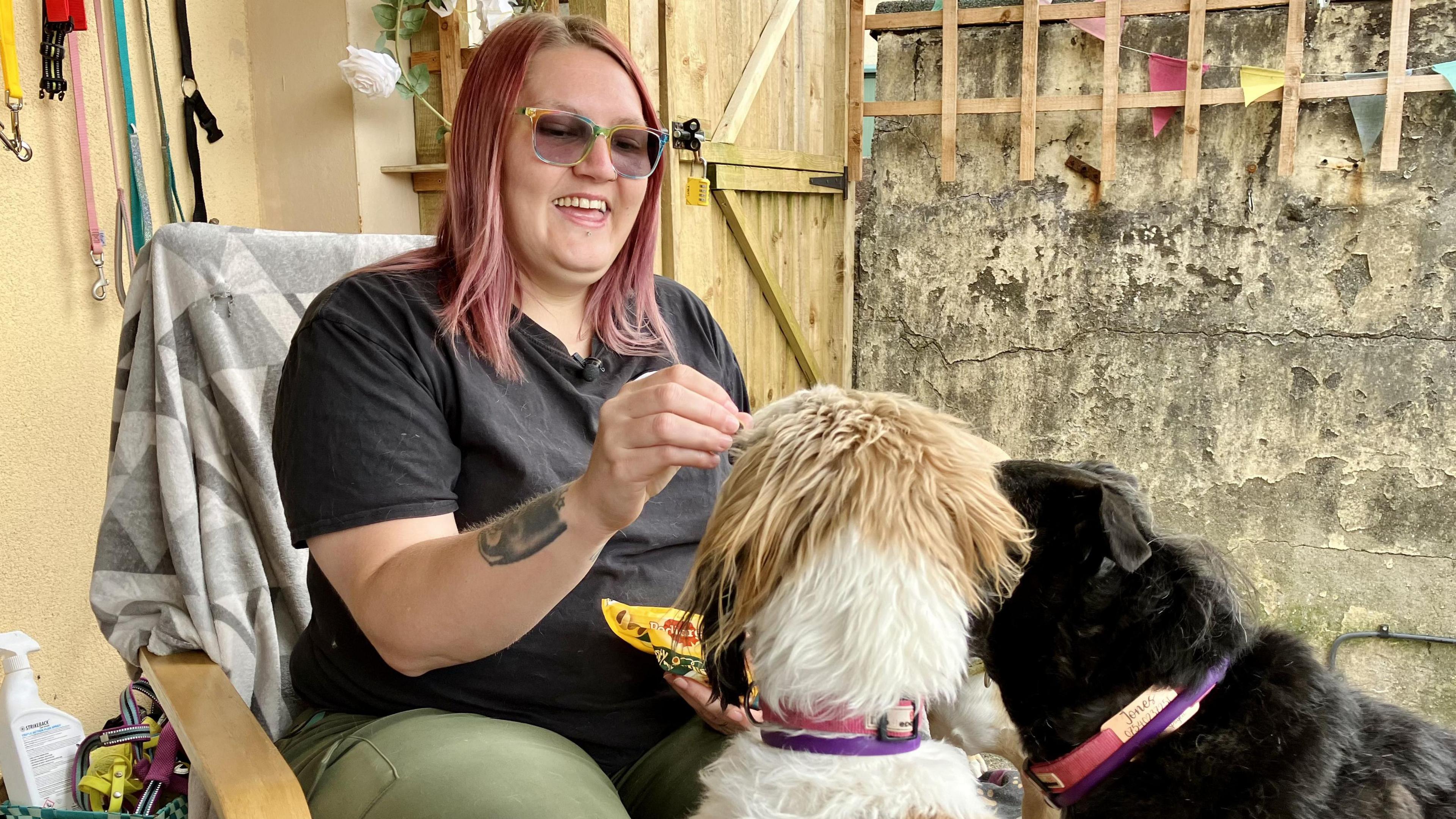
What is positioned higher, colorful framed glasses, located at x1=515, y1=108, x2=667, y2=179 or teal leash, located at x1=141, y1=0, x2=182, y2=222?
teal leash, located at x1=141, y1=0, x2=182, y2=222

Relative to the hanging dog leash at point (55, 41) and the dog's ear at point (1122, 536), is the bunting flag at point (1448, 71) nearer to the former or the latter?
the dog's ear at point (1122, 536)

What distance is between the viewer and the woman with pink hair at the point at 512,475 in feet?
4.17

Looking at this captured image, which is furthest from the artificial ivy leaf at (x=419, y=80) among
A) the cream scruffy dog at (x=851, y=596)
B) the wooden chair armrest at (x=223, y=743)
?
the cream scruffy dog at (x=851, y=596)

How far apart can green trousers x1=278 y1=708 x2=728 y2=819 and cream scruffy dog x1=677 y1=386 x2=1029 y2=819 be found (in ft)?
0.79

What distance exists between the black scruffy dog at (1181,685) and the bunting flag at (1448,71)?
3.83 metres

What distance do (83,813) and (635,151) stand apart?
1.59 meters

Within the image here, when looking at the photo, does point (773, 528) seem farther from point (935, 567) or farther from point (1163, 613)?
point (1163, 613)

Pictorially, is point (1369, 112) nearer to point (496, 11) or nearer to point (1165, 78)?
point (1165, 78)

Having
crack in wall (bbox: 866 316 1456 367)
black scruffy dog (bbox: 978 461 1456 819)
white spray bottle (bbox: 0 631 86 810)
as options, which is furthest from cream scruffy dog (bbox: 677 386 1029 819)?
crack in wall (bbox: 866 316 1456 367)

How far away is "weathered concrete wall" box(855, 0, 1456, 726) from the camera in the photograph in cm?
436

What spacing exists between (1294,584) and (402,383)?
4.66 m

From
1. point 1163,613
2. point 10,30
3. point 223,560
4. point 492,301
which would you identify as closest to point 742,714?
point 1163,613

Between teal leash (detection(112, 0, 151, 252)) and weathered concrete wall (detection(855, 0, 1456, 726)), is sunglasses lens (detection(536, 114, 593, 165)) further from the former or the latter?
weathered concrete wall (detection(855, 0, 1456, 726))

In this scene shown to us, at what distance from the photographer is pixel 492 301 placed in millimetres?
1674
